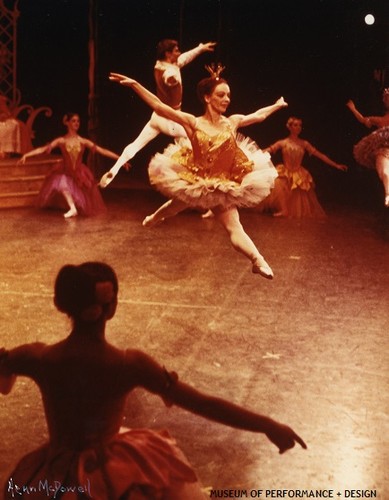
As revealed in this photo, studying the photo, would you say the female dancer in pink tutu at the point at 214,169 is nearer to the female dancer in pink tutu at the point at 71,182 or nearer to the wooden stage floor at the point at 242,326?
the wooden stage floor at the point at 242,326

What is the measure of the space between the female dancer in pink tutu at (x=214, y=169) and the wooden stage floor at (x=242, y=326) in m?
0.65

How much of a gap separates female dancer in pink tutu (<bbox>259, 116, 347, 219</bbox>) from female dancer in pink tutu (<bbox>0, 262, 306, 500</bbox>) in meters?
7.56

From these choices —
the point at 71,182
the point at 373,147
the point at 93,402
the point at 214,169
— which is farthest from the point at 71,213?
the point at 93,402

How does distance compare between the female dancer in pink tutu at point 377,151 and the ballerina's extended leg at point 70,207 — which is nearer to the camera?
the female dancer in pink tutu at point 377,151

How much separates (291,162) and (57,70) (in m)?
3.58

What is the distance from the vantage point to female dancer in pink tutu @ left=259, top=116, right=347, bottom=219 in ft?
33.3

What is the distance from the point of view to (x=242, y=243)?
A: 6.09m

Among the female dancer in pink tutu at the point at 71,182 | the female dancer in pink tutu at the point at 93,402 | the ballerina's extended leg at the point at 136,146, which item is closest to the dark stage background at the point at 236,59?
the female dancer in pink tutu at the point at 71,182

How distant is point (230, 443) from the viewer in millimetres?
4137

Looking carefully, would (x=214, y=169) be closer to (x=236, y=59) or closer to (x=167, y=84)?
(x=167, y=84)

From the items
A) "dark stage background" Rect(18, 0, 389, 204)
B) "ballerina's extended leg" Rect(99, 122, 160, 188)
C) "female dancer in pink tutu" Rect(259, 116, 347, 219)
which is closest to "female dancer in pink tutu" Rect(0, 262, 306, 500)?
"ballerina's extended leg" Rect(99, 122, 160, 188)

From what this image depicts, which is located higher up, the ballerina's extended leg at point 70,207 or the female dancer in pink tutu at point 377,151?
the female dancer in pink tutu at point 377,151

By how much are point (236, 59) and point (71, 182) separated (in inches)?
141

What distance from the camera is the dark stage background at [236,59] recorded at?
1194 centimetres
